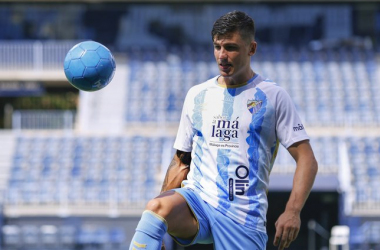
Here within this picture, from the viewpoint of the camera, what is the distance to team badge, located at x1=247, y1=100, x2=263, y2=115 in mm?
5266

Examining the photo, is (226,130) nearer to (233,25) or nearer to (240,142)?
(240,142)

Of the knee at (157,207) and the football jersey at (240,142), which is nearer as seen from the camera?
the knee at (157,207)

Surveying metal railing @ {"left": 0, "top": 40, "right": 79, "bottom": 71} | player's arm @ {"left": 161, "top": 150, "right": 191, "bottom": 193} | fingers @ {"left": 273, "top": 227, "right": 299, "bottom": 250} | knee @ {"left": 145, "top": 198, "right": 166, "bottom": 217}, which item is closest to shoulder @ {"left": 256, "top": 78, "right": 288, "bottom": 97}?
player's arm @ {"left": 161, "top": 150, "right": 191, "bottom": 193}

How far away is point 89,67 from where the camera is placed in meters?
5.89

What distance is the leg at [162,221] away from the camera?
4875 millimetres

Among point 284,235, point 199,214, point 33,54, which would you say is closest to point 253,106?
point 199,214

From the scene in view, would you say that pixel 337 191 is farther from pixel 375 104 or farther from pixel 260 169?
pixel 260 169

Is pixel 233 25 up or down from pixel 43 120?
up

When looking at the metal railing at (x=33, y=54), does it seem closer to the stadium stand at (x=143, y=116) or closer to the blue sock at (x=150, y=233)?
the stadium stand at (x=143, y=116)

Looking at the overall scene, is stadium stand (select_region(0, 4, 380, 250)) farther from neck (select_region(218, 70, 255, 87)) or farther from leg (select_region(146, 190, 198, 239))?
leg (select_region(146, 190, 198, 239))

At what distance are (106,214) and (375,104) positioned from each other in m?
8.44

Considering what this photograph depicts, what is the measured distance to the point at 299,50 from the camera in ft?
85.4

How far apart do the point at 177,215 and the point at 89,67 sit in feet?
4.60

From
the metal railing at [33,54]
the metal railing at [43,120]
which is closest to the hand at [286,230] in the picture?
the metal railing at [43,120]
